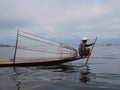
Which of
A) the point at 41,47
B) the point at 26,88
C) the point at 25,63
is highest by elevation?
the point at 41,47

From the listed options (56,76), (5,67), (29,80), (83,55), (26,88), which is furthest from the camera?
(83,55)

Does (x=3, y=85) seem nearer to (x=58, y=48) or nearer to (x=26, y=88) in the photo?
(x=26, y=88)

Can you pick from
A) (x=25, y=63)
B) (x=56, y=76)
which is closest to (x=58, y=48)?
(x=25, y=63)

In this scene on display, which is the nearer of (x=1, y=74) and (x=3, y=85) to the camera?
(x=3, y=85)

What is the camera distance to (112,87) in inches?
625

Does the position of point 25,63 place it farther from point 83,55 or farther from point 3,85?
point 3,85

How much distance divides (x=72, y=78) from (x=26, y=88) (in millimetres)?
4441

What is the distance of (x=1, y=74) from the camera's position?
69.2ft

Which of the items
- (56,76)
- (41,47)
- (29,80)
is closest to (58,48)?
(41,47)

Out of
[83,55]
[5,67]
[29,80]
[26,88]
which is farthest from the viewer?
[83,55]

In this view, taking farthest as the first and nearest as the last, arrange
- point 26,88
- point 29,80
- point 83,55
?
point 83,55
point 29,80
point 26,88

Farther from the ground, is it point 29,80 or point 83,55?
point 83,55

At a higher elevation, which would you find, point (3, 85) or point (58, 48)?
point (58, 48)

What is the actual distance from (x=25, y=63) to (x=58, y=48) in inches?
172
